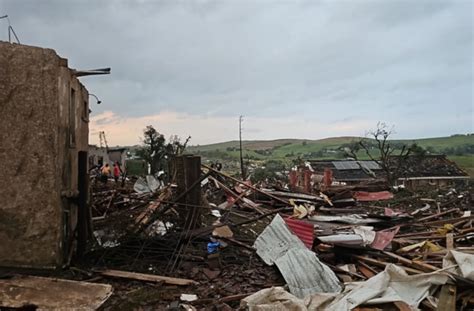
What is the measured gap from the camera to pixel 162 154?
113 ft

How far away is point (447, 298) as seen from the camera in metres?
4.98

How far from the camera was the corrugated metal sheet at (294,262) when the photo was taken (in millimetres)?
5836

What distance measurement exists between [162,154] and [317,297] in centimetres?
3022

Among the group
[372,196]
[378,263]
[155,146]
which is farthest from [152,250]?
[155,146]

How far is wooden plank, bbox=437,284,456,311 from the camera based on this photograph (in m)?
4.86

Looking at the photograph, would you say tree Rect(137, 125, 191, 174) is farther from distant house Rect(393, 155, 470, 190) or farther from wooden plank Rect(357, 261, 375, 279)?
wooden plank Rect(357, 261, 375, 279)

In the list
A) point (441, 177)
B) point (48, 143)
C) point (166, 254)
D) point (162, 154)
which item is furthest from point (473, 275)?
point (441, 177)

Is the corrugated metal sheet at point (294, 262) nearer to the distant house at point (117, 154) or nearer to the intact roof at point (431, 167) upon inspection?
the intact roof at point (431, 167)

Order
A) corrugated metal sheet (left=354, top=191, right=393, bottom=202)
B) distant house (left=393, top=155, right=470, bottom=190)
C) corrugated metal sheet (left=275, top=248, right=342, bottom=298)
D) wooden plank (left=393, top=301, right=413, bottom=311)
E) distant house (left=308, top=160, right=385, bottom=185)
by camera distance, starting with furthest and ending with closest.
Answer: distant house (left=308, top=160, right=385, bottom=185)
distant house (left=393, top=155, right=470, bottom=190)
corrugated metal sheet (left=354, top=191, right=393, bottom=202)
corrugated metal sheet (left=275, top=248, right=342, bottom=298)
wooden plank (left=393, top=301, right=413, bottom=311)

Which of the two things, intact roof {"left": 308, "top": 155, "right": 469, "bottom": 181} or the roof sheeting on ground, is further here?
intact roof {"left": 308, "top": 155, "right": 469, "bottom": 181}

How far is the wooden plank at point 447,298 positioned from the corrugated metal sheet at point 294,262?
137 cm

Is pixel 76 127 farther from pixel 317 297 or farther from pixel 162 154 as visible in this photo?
pixel 162 154

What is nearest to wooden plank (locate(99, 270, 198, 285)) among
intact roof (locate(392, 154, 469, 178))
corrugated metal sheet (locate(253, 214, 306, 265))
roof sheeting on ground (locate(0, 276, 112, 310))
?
roof sheeting on ground (locate(0, 276, 112, 310))

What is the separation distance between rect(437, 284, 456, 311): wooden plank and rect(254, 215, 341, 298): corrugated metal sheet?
53.9 inches
